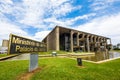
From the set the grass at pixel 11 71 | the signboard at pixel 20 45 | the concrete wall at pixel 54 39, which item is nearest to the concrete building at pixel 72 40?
the concrete wall at pixel 54 39

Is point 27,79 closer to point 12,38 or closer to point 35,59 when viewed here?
point 35,59

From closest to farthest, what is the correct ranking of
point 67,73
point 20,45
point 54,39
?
point 67,73 < point 20,45 < point 54,39

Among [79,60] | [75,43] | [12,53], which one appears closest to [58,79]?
[79,60]

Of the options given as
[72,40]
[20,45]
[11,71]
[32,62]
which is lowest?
[11,71]

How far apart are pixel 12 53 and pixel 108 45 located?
7820 cm

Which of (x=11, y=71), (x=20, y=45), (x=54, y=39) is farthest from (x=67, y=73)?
(x=54, y=39)

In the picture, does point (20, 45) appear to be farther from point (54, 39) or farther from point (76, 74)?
point (54, 39)

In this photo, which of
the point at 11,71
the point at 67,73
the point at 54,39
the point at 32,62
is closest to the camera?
the point at 67,73

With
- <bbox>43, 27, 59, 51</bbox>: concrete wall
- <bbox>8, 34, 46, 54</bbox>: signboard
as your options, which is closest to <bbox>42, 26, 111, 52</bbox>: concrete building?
<bbox>43, 27, 59, 51</bbox>: concrete wall

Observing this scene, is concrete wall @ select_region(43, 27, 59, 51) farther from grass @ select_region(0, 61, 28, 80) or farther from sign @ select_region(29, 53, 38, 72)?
sign @ select_region(29, 53, 38, 72)

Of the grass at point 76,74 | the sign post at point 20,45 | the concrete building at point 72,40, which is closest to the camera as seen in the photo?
the grass at point 76,74

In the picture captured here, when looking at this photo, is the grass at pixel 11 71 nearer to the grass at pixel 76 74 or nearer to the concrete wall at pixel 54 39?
the grass at pixel 76 74

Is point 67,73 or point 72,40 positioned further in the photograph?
point 72,40

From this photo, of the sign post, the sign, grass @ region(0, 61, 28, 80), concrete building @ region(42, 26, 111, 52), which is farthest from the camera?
concrete building @ region(42, 26, 111, 52)
